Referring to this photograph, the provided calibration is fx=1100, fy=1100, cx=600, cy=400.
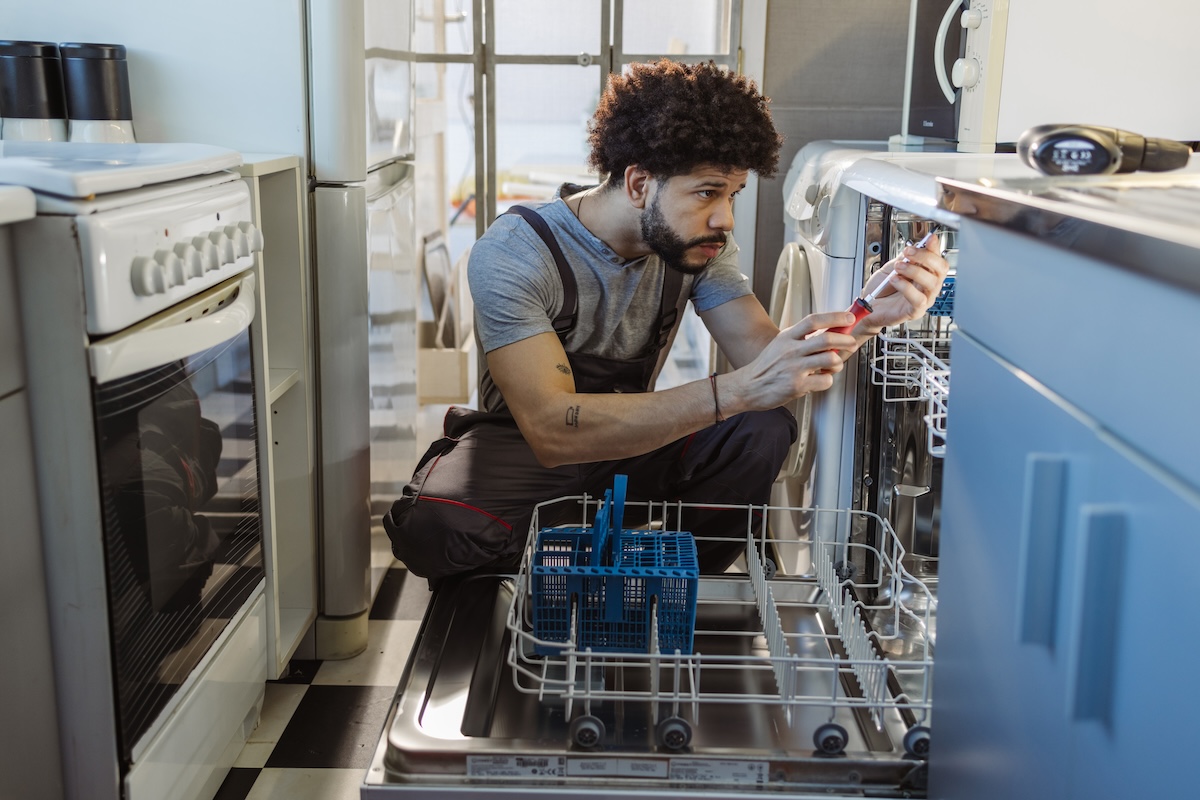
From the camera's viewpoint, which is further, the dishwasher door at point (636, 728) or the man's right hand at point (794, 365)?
the man's right hand at point (794, 365)

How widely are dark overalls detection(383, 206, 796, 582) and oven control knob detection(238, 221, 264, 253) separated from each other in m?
0.48

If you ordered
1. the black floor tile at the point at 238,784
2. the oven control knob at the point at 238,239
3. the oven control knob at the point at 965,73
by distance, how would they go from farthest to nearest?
the oven control knob at the point at 965,73, the black floor tile at the point at 238,784, the oven control knob at the point at 238,239

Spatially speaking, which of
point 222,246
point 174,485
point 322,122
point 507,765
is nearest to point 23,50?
point 322,122

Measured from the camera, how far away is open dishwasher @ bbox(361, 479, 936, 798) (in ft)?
3.82

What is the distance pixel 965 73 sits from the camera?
1.81 m

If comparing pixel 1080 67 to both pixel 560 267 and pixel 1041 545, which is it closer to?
pixel 560 267

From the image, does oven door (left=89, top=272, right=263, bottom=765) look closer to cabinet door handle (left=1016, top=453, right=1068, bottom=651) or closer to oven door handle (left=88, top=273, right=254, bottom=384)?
oven door handle (left=88, top=273, right=254, bottom=384)

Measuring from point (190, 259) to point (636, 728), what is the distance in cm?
73

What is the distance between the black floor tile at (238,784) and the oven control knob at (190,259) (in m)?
0.75

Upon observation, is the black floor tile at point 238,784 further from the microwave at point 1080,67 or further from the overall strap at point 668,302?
the microwave at point 1080,67

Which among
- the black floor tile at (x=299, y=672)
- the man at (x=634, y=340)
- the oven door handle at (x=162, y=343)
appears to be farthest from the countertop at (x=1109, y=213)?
the black floor tile at (x=299, y=672)

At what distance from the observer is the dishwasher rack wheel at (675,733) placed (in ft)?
3.87

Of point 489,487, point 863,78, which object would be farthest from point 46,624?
point 863,78

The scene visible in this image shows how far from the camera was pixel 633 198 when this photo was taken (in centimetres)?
177
